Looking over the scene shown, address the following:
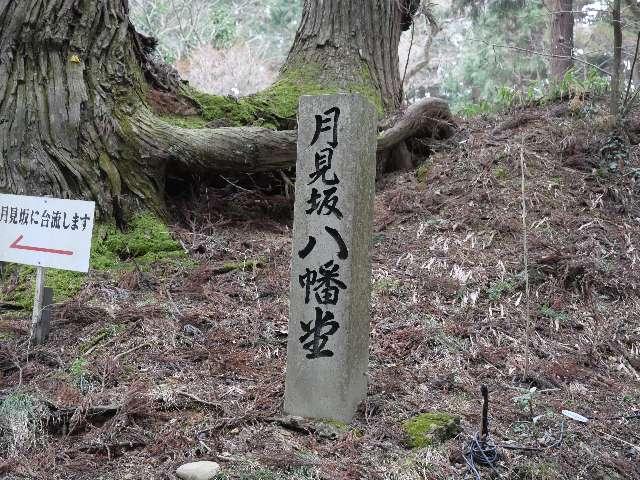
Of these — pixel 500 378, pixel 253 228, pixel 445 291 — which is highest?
pixel 253 228

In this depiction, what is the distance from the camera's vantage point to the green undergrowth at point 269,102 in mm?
6387

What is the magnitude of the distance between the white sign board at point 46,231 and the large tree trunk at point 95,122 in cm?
106

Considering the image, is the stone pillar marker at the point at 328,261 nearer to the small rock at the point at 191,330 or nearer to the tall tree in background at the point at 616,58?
the small rock at the point at 191,330

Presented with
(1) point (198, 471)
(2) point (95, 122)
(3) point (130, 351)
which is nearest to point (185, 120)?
(2) point (95, 122)

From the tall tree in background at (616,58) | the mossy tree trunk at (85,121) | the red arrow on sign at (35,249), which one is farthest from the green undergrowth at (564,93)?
the red arrow on sign at (35,249)

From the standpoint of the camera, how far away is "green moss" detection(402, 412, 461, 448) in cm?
294

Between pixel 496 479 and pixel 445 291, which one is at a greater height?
pixel 445 291

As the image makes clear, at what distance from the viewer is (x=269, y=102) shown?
22.2 ft

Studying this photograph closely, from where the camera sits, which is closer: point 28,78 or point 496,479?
point 496,479

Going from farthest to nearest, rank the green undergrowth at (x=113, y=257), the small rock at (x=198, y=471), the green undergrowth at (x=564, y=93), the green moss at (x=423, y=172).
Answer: the green undergrowth at (x=564, y=93), the green moss at (x=423, y=172), the green undergrowth at (x=113, y=257), the small rock at (x=198, y=471)

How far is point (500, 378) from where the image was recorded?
3795 mm

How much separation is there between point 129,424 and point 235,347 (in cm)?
101

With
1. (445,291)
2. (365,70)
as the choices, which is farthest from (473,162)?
(445,291)

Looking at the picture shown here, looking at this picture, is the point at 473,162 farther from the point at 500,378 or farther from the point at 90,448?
the point at 90,448
